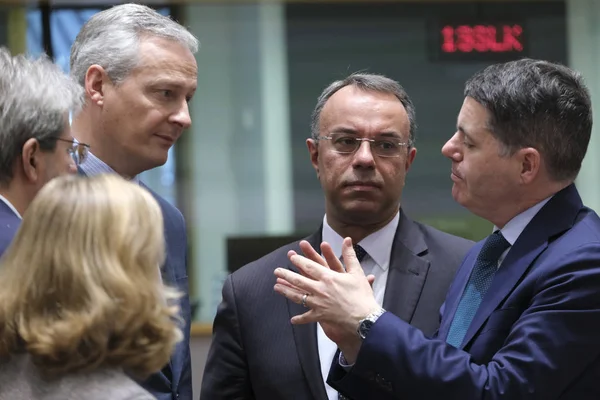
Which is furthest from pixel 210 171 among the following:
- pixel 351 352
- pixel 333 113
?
pixel 351 352

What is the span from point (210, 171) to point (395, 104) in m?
2.87

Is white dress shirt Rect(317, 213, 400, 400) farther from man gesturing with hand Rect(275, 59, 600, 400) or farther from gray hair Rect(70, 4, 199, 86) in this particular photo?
gray hair Rect(70, 4, 199, 86)

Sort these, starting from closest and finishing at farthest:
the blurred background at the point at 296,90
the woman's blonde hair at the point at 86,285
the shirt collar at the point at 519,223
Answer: the woman's blonde hair at the point at 86,285
the shirt collar at the point at 519,223
the blurred background at the point at 296,90

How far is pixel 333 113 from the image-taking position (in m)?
2.79

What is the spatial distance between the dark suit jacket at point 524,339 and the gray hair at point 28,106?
0.76 m

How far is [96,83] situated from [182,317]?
0.63 meters

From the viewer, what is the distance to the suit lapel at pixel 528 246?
2.12 meters

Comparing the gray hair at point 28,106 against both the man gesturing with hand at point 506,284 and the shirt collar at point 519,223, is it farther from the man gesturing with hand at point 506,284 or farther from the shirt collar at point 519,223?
the shirt collar at point 519,223

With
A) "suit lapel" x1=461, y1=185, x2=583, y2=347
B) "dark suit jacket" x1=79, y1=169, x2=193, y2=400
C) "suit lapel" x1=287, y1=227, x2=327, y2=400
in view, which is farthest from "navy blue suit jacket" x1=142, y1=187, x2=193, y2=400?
"suit lapel" x1=461, y1=185, x2=583, y2=347

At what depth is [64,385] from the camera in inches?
60.6

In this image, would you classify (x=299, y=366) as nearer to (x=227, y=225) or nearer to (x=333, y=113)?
(x=333, y=113)

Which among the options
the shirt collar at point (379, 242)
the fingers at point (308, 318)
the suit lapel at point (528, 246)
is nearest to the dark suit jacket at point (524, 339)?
the suit lapel at point (528, 246)

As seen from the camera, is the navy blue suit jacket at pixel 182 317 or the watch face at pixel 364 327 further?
the navy blue suit jacket at pixel 182 317

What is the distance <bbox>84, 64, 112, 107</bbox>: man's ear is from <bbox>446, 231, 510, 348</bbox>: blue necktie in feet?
3.28
